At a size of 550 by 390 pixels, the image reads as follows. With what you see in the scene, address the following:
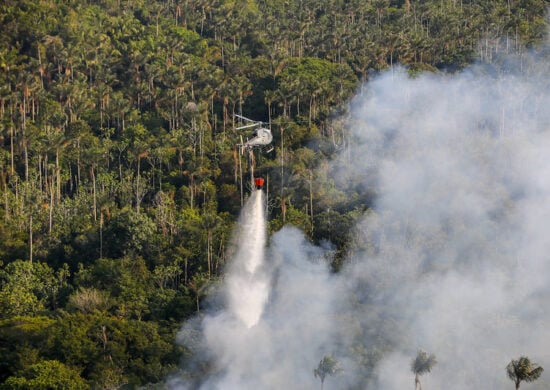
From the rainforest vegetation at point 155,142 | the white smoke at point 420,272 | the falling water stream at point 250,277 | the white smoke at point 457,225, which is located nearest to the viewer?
the white smoke at point 420,272

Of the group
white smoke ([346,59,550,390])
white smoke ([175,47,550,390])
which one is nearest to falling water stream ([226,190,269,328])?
white smoke ([175,47,550,390])

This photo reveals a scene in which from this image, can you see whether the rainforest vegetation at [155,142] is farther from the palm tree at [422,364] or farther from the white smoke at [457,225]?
the palm tree at [422,364]

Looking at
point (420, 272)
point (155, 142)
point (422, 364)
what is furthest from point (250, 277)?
point (155, 142)

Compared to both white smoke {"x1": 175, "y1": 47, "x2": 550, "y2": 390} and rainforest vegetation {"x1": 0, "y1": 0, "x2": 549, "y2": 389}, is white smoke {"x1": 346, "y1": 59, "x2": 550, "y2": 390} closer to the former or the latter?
white smoke {"x1": 175, "y1": 47, "x2": 550, "y2": 390}

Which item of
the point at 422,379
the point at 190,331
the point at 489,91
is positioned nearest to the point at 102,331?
the point at 190,331

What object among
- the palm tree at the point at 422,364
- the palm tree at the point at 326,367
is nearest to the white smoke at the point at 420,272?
the palm tree at the point at 326,367

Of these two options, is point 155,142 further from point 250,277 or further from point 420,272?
point 420,272
